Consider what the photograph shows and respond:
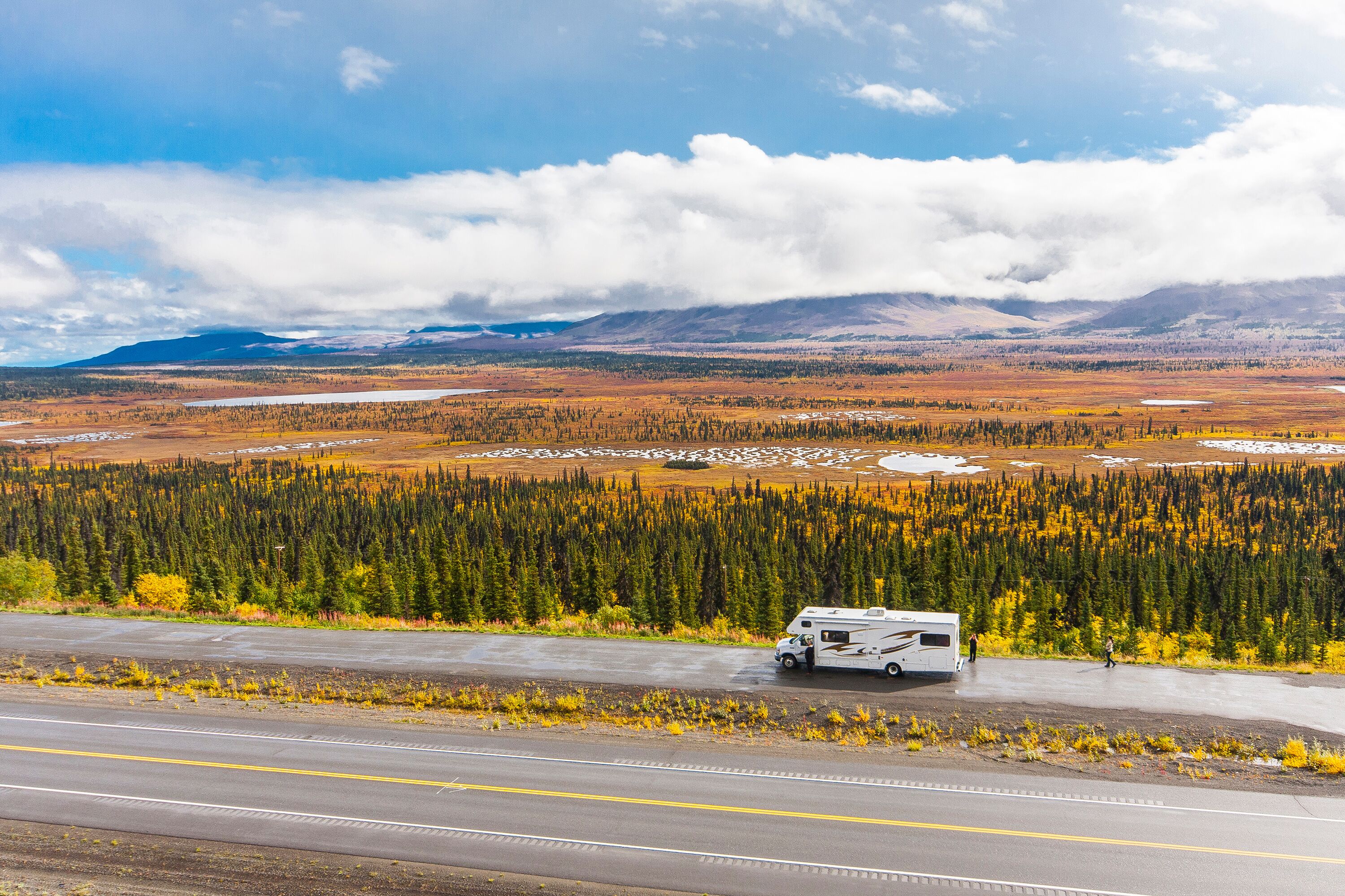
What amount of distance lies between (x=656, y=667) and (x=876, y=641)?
10.7 m

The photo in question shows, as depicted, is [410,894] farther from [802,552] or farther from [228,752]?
[802,552]

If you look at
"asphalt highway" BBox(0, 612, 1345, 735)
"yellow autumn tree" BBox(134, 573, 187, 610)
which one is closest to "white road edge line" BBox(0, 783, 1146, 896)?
"asphalt highway" BBox(0, 612, 1345, 735)

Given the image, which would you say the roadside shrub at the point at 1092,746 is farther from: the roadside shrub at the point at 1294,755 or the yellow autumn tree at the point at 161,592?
the yellow autumn tree at the point at 161,592

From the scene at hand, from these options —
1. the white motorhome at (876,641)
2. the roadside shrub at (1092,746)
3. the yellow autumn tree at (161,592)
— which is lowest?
the yellow autumn tree at (161,592)

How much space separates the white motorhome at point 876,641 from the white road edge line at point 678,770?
10.1m

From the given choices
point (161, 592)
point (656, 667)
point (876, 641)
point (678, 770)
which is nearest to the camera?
Answer: point (678, 770)

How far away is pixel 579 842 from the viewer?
24.1 meters

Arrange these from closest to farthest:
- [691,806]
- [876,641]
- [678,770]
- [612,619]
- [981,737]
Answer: [691,806] < [678,770] < [981,737] < [876,641] < [612,619]

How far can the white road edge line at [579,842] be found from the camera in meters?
21.9

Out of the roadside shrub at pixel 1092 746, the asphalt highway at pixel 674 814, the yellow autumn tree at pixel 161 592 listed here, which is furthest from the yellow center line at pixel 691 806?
the yellow autumn tree at pixel 161 592

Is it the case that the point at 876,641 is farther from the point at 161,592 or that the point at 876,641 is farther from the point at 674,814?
the point at 161,592

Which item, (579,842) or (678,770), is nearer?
(579,842)

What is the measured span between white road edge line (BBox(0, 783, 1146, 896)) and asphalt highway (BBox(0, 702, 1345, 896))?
6 centimetres

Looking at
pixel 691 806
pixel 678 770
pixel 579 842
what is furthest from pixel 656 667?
pixel 579 842
